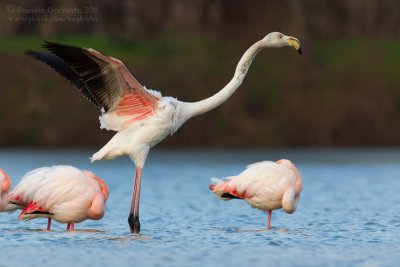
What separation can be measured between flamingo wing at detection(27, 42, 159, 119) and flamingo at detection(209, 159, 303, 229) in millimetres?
Result: 1541

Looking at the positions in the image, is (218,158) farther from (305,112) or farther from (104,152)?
(104,152)

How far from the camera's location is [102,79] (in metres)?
11.7

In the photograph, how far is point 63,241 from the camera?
11.6 m

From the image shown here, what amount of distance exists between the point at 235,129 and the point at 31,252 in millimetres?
23686

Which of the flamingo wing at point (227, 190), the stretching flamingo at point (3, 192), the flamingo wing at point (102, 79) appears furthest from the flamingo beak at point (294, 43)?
the stretching flamingo at point (3, 192)

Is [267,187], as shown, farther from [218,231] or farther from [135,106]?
[135,106]

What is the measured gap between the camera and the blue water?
1045cm

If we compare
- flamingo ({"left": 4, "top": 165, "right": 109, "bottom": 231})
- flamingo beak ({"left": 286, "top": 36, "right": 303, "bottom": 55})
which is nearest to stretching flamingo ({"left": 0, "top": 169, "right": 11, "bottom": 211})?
flamingo ({"left": 4, "top": 165, "right": 109, "bottom": 231})

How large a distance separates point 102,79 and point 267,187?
7.63 ft

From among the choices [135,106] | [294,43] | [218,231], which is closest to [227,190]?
[218,231]

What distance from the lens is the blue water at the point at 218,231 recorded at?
411 inches

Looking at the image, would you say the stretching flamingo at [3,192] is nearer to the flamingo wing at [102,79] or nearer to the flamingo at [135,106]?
the flamingo at [135,106]

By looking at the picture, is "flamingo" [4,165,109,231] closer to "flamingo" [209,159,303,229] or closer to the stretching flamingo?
the stretching flamingo

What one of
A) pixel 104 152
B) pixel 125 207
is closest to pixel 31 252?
pixel 104 152
